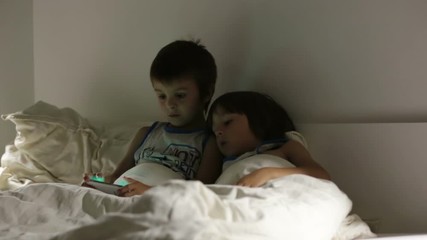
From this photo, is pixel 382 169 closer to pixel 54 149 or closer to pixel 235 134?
pixel 235 134

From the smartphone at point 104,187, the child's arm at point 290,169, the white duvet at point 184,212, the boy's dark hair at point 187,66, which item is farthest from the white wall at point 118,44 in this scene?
the white duvet at point 184,212

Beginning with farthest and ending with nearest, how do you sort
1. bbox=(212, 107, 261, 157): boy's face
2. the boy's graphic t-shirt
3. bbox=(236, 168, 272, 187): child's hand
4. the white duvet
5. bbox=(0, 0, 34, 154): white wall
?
bbox=(0, 0, 34, 154): white wall → the boy's graphic t-shirt → bbox=(212, 107, 261, 157): boy's face → bbox=(236, 168, 272, 187): child's hand → the white duvet

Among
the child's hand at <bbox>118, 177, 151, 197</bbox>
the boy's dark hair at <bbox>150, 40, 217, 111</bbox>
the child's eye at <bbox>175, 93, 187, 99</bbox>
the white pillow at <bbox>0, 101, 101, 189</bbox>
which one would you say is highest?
the boy's dark hair at <bbox>150, 40, 217, 111</bbox>

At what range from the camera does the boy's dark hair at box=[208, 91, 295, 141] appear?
1269 millimetres

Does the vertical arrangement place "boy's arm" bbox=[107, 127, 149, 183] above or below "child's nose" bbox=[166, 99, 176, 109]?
below

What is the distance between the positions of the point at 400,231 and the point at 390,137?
8.0 inches

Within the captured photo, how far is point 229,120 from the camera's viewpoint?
4.17ft

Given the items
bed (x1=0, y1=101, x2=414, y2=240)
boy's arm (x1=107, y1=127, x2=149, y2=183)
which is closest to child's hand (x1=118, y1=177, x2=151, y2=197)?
bed (x1=0, y1=101, x2=414, y2=240)

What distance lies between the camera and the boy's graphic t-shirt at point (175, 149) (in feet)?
4.55

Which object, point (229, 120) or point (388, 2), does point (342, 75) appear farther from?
point (229, 120)

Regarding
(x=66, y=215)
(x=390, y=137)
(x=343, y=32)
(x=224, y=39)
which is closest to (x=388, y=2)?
(x=343, y=32)

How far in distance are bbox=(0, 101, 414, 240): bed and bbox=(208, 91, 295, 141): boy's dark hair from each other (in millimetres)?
73

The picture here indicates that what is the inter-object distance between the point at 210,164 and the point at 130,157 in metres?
0.31

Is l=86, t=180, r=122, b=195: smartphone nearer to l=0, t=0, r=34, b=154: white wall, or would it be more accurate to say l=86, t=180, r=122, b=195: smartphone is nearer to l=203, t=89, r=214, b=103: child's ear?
l=203, t=89, r=214, b=103: child's ear
